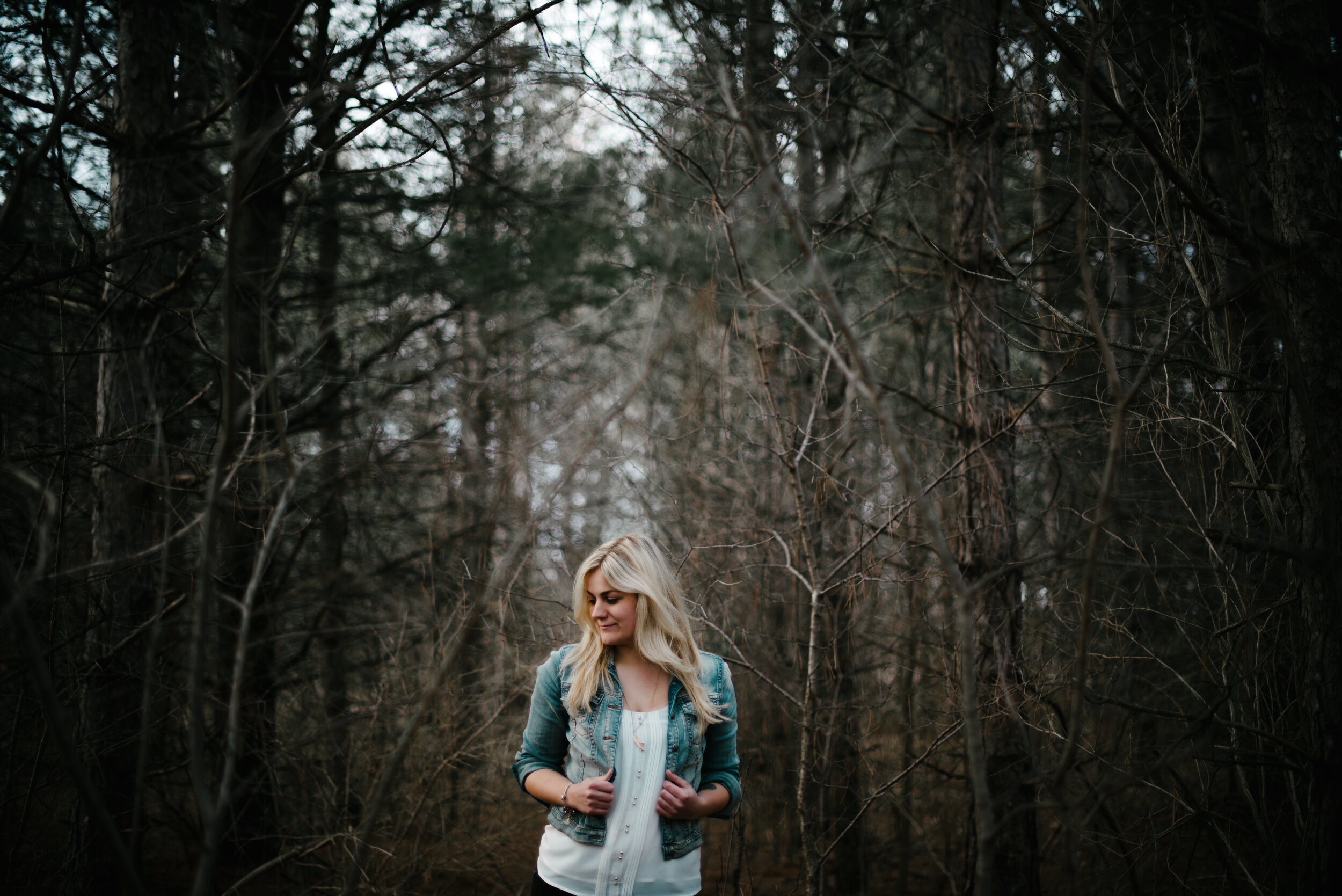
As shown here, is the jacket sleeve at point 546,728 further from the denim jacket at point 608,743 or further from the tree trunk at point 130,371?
the tree trunk at point 130,371

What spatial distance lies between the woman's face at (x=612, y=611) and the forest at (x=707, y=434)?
0.47m

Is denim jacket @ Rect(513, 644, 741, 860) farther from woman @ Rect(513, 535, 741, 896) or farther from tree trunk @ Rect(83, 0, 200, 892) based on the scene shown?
tree trunk @ Rect(83, 0, 200, 892)

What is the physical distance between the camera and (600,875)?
2.28m

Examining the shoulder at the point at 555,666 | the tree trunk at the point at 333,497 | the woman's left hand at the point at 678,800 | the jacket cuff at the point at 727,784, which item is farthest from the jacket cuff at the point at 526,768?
the tree trunk at the point at 333,497

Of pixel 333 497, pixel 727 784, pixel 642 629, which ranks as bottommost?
pixel 727 784

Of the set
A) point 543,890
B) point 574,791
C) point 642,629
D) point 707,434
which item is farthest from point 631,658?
point 707,434

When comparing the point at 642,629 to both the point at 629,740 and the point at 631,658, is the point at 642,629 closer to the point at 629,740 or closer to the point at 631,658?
the point at 631,658

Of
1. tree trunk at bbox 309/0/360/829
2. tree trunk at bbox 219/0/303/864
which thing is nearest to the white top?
tree trunk at bbox 219/0/303/864

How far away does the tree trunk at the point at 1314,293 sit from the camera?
2252mm

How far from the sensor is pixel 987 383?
169 inches

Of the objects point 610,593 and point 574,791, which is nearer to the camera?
point 574,791

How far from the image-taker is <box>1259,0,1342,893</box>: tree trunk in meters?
2.25

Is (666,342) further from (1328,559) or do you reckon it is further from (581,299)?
(581,299)

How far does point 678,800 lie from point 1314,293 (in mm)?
2614
